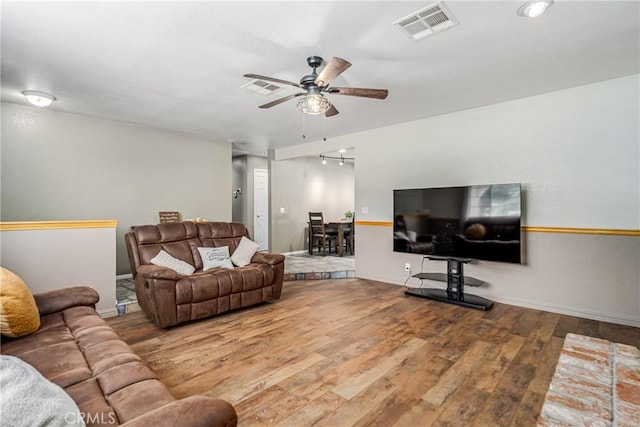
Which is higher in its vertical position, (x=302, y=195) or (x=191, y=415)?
(x=302, y=195)

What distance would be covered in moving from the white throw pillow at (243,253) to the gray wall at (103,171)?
2045 mm

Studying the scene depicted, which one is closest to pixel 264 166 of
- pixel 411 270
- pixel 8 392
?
pixel 411 270

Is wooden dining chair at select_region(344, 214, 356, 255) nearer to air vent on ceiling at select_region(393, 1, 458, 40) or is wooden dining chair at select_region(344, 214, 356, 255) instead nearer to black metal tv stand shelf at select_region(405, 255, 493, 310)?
black metal tv stand shelf at select_region(405, 255, 493, 310)

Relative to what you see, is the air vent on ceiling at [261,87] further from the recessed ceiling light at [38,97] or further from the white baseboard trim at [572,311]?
the white baseboard trim at [572,311]

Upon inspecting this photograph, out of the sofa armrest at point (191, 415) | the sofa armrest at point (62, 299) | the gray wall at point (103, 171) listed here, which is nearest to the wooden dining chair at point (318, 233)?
the gray wall at point (103, 171)

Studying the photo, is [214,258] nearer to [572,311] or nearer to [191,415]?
[191,415]

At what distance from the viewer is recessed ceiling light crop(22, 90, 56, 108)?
3.63 metres

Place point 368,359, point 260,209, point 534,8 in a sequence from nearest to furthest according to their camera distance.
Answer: point 534,8 → point 368,359 → point 260,209

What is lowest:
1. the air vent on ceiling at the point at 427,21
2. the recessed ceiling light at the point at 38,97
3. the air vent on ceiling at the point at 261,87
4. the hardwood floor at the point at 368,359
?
the hardwood floor at the point at 368,359

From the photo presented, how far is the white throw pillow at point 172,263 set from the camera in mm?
3573

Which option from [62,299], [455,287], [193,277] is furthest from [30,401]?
[455,287]

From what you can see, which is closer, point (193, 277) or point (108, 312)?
point (193, 277)

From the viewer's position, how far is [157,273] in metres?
3.14

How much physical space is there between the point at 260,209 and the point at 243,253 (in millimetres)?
3904
